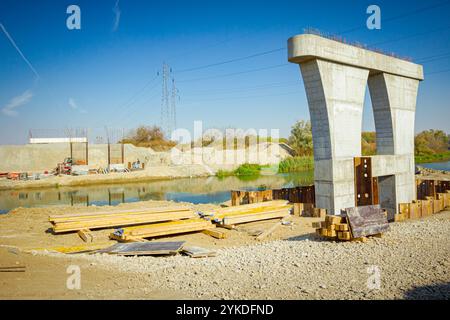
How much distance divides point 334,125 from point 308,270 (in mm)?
9033

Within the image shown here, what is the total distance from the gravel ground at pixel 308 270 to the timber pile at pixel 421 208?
4.83 m

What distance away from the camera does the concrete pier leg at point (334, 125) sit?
14.8m

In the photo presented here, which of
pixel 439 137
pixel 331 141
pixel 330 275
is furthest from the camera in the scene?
pixel 439 137

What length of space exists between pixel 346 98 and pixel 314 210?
5.33 m

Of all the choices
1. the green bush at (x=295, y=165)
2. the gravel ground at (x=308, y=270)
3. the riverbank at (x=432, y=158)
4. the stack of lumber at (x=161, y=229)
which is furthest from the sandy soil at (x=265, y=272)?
the riverbank at (x=432, y=158)

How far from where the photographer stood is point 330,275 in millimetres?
7164

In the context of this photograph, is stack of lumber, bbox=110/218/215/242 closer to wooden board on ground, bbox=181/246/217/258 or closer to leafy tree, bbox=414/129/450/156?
wooden board on ground, bbox=181/246/217/258

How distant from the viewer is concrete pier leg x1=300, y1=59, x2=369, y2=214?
1480cm

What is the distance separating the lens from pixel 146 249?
9664 mm

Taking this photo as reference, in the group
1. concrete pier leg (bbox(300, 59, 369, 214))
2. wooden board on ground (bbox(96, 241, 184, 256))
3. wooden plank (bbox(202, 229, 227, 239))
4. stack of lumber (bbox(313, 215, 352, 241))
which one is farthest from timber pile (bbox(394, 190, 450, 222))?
wooden board on ground (bbox(96, 241, 184, 256))

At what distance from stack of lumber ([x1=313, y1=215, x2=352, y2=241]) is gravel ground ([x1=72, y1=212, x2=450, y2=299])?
0.22 meters

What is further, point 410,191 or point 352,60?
point 410,191
